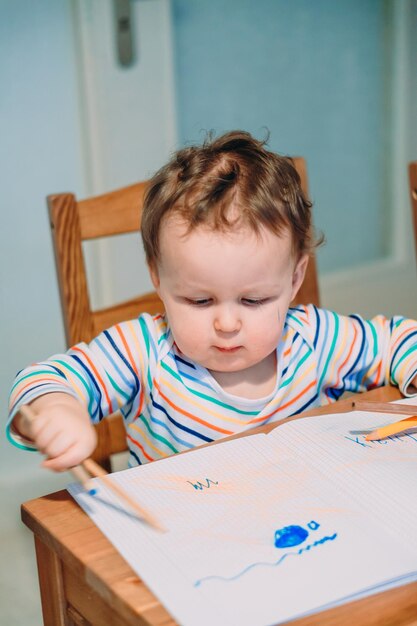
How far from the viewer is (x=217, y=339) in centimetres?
86

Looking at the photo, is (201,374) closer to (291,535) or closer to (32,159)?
(291,535)

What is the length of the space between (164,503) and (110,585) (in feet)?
0.35

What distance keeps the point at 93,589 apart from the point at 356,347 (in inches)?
20.8

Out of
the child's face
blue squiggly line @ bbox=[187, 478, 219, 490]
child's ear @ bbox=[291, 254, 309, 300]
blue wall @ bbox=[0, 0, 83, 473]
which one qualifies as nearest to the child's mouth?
the child's face

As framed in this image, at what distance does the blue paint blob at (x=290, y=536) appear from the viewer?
590mm

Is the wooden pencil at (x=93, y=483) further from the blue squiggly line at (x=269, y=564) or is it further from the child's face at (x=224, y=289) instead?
the child's face at (x=224, y=289)

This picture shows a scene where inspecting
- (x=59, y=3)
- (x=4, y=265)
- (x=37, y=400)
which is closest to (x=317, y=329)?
(x=37, y=400)

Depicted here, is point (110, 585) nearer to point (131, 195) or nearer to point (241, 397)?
point (241, 397)

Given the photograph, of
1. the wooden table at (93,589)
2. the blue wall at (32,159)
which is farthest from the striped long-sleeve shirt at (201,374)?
the blue wall at (32,159)

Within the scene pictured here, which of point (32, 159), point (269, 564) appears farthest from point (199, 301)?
point (32, 159)

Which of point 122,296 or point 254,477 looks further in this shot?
point 122,296

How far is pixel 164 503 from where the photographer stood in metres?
0.65

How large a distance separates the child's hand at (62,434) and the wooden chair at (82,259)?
36cm

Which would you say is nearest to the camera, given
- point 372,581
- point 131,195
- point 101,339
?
point 372,581
